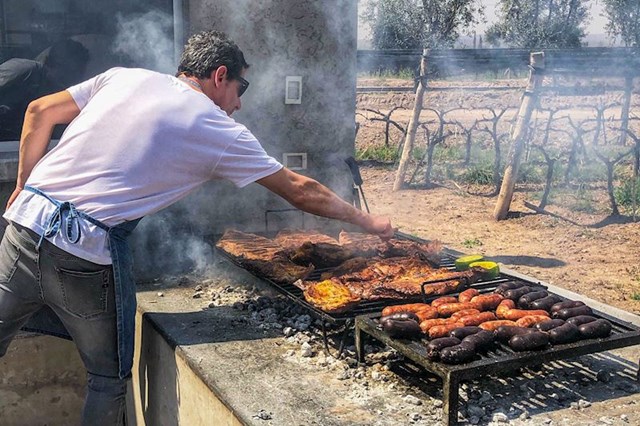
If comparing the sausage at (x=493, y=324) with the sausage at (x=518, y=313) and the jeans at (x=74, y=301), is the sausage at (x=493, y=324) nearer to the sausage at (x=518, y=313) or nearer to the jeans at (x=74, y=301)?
the sausage at (x=518, y=313)

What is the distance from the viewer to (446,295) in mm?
4352

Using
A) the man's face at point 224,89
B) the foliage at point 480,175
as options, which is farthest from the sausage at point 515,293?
the foliage at point 480,175

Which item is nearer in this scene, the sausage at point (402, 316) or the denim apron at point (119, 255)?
the denim apron at point (119, 255)

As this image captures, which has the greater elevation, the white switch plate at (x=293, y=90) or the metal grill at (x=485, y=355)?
the white switch plate at (x=293, y=90)

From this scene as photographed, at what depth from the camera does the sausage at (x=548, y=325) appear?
360 cm

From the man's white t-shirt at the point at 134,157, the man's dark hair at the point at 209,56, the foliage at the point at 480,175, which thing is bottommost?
the foliage at the point at 480,175

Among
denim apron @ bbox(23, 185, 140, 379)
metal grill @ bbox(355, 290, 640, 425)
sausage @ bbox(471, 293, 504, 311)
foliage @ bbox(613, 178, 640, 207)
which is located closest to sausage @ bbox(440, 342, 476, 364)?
metal grill @ bbox(355, 290, 640, 425)

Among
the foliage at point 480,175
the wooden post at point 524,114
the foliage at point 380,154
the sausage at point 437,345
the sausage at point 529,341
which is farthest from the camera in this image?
the foliage at point 380,154

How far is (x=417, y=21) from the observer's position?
135 ft

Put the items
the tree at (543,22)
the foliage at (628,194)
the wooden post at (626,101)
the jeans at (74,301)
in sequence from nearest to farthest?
the jeans at (74,301)
the foliage at (628,194)
the wooden post at (626,101)
the tree at (543,22)

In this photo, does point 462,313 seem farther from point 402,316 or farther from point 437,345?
point 437,345

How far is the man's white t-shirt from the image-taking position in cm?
353

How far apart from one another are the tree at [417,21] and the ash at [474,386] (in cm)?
3621

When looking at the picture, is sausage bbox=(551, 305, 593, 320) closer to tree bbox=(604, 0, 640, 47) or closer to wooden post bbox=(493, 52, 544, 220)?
wooden post bbox=(493, 52, 544, 220)
